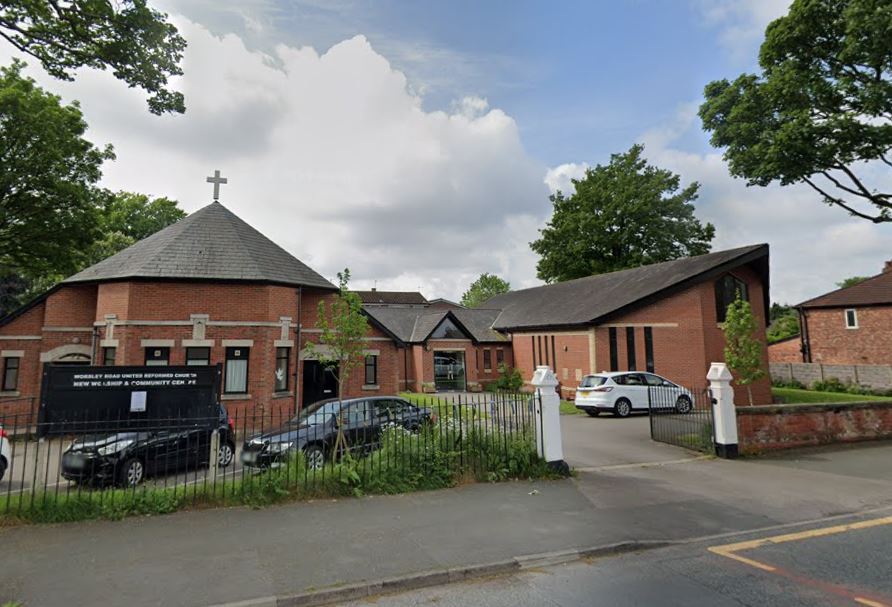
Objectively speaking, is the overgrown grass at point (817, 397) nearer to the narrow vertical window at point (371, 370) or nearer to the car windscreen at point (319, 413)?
the narrow vertical window at point (371, 370)

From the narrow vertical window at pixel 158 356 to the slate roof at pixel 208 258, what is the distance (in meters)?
2.54

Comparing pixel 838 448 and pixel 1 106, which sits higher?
pixel 1 106

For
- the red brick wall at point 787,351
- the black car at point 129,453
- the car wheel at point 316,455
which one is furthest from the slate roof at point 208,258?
the red brick wall at point 787,351

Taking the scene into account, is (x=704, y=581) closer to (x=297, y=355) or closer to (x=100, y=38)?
(x=100, y=38)

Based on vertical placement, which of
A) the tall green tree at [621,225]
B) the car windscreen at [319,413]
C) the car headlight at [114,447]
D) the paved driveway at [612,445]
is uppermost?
the tall green tree at [621,225]

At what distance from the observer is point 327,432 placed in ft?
33.1

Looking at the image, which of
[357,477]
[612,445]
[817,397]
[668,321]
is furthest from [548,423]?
[817,397]

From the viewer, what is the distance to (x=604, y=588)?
489 centimetres

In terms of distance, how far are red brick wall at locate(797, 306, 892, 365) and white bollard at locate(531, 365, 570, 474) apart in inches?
1211

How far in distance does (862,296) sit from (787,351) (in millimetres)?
7294

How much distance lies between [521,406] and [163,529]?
6384 millimetres

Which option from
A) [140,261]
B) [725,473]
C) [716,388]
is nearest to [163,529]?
[725,473]

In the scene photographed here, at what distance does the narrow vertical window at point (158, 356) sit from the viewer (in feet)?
54.0

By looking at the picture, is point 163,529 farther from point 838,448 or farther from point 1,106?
point 1,106
